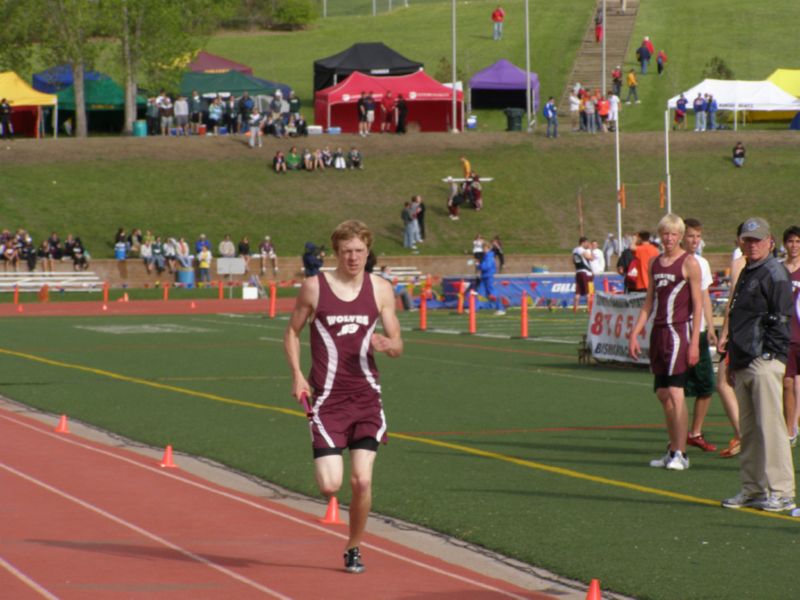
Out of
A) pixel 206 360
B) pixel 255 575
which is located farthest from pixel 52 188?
pixel 255 575

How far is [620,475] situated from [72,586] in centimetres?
520

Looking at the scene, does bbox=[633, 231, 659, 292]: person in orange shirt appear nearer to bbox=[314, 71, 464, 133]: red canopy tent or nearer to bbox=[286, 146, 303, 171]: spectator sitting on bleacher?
bbox=[286, 146, 303, 171]: spectator sitting on bleacher

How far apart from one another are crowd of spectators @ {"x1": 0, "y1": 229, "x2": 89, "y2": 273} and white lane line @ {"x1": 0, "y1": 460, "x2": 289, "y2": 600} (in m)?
37.3

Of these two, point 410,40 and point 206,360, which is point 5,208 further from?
point 410,40

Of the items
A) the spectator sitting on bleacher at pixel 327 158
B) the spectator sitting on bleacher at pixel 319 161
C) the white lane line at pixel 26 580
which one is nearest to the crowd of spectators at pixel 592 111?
the spectator sitting on bleacher at pixel 327 158

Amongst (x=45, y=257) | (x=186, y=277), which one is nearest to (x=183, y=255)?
(x=186, y=277)

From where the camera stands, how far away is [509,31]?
310 feet

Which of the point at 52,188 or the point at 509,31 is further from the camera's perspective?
the point at 509,31

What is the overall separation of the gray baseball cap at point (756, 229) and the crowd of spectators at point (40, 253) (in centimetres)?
4121

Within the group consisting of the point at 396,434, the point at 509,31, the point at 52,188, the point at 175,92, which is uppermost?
the point at 509,31

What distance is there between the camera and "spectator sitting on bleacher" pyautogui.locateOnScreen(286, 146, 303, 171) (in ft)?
200

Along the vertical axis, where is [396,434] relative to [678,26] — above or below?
below

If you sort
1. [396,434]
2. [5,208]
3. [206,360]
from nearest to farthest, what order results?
1. [396,434]
2. [206,360]
3. [5,208]

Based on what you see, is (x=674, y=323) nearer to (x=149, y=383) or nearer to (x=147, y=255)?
(x=149, y=383)
